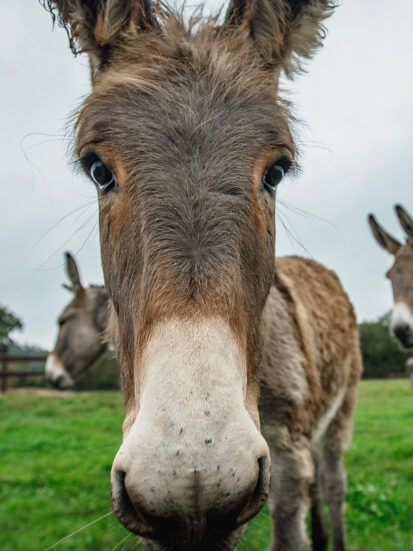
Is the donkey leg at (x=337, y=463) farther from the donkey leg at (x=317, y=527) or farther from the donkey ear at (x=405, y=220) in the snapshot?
the donkey ear at (x=405, y=220)

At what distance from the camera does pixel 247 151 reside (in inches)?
74.4

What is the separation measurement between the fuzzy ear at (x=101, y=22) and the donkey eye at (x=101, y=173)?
670 millimetres

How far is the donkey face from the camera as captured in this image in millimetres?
1269

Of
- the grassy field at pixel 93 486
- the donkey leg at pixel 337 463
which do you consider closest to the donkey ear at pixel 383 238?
the grassy field at pixel 93 486

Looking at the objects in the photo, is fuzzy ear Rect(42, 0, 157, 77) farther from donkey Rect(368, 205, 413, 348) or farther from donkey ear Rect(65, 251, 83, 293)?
donkey Rect(368, 205, 413, 348)

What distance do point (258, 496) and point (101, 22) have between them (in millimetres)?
2271

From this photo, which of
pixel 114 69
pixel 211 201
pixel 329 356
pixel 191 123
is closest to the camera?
pixel 211 201

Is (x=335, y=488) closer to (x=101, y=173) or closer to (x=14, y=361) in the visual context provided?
(x=101, y=173)

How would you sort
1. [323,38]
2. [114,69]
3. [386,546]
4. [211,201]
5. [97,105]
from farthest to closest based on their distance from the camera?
1. [386,546]
2. [323,38]
3. [114,69]
4. [97,105]
5. [211,201]

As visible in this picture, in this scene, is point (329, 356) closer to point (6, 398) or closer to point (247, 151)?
point (247, 151)

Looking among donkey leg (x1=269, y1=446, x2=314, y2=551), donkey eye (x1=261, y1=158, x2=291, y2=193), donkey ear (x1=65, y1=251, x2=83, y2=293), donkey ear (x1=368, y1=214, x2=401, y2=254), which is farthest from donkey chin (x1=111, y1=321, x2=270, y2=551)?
donkey ear (x1=368, y1=214, x2=401, y2=254)

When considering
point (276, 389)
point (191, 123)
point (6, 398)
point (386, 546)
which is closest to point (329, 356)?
point (276, 389)

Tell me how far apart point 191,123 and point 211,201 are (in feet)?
1.23

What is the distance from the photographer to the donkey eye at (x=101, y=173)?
6.57 ft
